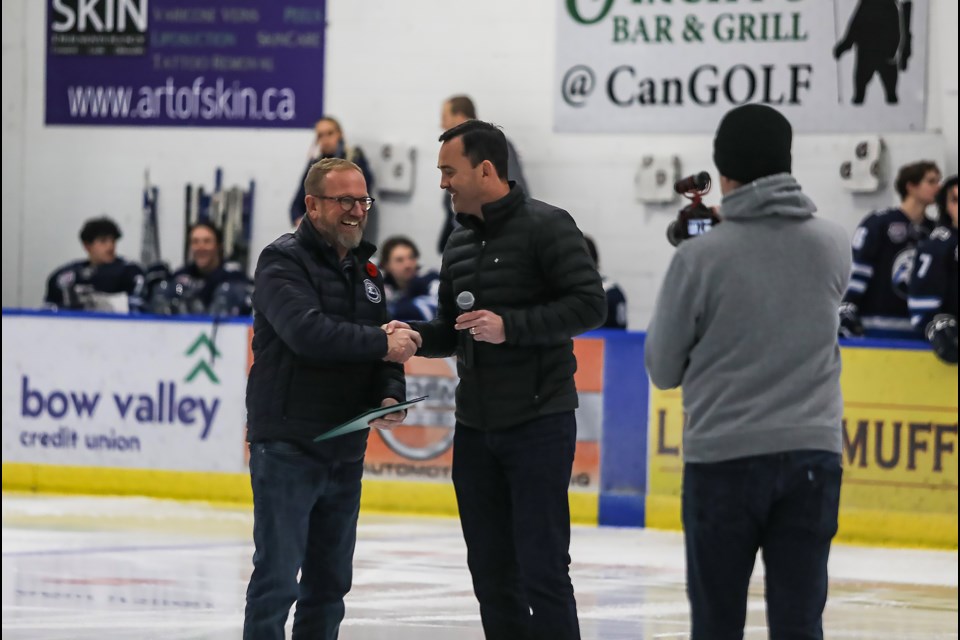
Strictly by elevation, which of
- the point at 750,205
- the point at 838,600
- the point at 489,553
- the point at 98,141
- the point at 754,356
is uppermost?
the point at 98,141

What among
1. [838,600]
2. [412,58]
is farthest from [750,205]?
[412,58]

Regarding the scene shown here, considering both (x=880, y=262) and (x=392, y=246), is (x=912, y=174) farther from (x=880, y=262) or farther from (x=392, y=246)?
(x=392, y=246)

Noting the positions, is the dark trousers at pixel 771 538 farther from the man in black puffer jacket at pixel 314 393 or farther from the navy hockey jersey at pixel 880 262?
the navy hockey jersey at pixel 880 262

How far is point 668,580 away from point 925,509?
A: 2146mm

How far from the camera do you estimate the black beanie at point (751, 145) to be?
4066mm

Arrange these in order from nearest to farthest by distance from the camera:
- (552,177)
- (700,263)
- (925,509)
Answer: (700,263)
(925,509)
(552,177)

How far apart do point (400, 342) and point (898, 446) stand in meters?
5.53

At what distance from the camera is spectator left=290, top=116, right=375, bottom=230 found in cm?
1262

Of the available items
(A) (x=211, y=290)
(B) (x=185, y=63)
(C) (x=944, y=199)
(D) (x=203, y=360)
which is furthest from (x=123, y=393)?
(C) (x=944, y=199)

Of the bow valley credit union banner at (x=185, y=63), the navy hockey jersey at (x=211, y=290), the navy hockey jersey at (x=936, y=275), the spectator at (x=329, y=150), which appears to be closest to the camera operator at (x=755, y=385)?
the navy hockey jersey at (x=936, y=275)

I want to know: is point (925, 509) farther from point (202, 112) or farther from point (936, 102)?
point (202, 112)

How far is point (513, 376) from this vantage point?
17.0 feet

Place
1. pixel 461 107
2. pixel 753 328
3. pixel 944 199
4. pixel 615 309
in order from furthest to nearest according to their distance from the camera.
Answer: pixel 461 107, pixel 615 309, pixel 944 199, pixel 753 328

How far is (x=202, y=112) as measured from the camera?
13.9 m
